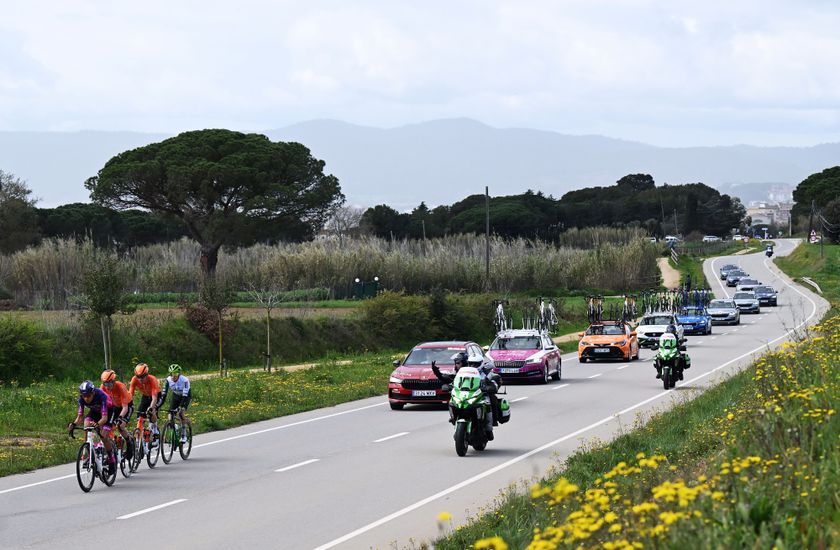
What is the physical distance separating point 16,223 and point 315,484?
261 feet

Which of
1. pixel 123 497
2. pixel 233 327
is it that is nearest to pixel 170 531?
pixel 123 497

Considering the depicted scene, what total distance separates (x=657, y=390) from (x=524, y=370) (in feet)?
14.9

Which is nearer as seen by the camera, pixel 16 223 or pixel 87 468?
pixel 87 468

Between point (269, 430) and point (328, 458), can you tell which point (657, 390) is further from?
point (328, 458)

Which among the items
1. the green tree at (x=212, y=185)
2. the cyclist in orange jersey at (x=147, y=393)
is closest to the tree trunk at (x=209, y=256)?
the green tree at (x=212, y=185)

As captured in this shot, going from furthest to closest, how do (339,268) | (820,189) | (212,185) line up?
(820,189) < (339,268) < (212,185)

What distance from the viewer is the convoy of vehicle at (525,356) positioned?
109 feet

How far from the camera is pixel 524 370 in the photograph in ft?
109

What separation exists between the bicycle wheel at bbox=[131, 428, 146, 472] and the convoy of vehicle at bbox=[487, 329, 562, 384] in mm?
16148

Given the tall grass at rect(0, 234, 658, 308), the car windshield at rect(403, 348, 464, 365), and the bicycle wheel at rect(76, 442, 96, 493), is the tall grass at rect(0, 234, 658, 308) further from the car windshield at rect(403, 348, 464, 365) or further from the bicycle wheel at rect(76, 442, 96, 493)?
the bicycle wheel at rect(76, 442, 96, 493)

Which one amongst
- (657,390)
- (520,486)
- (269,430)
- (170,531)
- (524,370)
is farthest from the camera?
(524,370)

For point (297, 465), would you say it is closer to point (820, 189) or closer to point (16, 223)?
point (16, 223)

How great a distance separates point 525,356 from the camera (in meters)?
33.5

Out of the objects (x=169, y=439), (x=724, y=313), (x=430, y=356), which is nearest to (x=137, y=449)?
(x=169, y=439)
